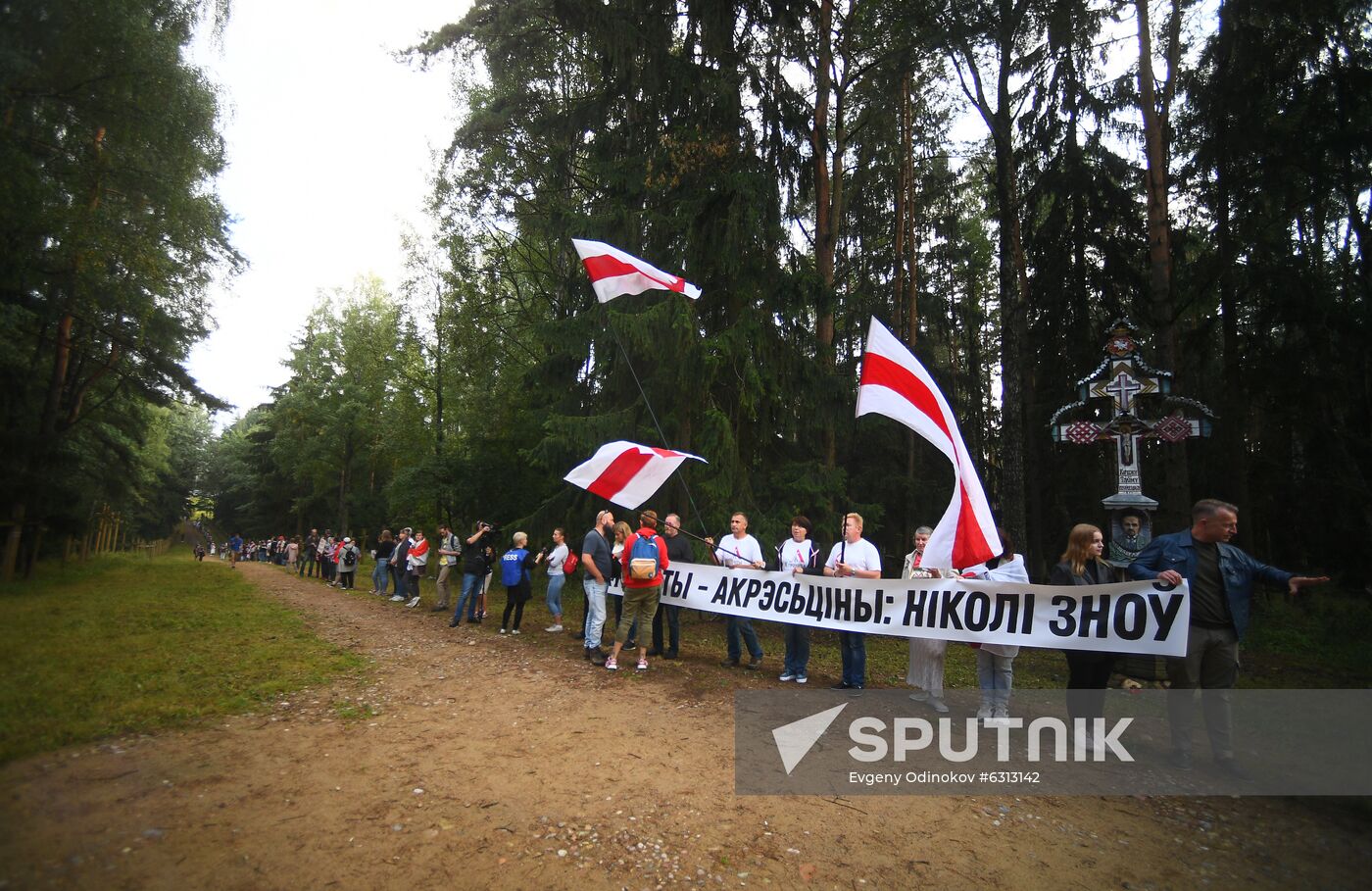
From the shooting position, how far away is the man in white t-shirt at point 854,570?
7223mm

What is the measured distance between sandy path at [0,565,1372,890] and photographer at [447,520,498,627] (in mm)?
5563

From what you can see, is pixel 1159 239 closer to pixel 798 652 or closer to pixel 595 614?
pixel 798 652

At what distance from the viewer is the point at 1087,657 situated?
5.69m

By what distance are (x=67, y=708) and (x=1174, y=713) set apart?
8.70 metres

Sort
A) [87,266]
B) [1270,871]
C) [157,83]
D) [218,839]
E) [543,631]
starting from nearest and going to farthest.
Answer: [218,839]
[1270,871]
[157,83]
[87,266]
[543,631]

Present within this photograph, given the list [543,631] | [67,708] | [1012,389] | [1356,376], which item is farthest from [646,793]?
[1356,376]

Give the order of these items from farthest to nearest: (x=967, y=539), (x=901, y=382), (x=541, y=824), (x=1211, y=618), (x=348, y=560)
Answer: (x=348, y=560), (x=901, y=382), (x=967, y=539), (x=1211, y=618), (x=541, y=824)

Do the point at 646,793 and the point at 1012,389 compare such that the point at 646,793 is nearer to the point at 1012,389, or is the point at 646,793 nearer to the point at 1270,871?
the point at 1270,871

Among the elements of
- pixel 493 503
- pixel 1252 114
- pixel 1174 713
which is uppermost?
pixel 1252 114

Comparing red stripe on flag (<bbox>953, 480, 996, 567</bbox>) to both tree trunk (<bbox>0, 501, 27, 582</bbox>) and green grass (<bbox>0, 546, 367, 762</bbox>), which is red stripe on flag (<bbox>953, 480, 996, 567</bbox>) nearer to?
green grass (<bbox>0, 546, 367, 762</bbox>)

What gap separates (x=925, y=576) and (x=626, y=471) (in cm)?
384

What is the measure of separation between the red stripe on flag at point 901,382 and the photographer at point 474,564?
291 inches

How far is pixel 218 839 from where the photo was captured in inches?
135

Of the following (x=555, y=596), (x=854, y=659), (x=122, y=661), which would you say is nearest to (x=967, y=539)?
(x=854, y=659)
